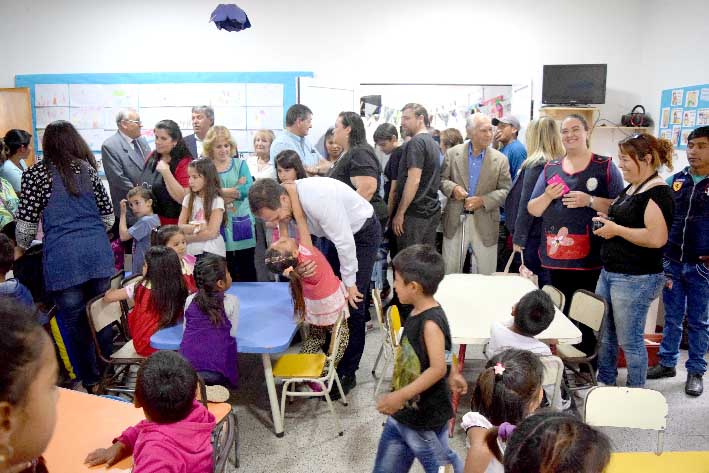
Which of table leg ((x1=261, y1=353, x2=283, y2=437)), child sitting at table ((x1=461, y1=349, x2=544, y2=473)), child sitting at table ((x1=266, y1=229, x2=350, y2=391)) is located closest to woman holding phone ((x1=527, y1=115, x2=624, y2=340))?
child sitting at table ((x1=266, y1=229, x2=350, y2=391))

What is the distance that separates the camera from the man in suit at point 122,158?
4008 millimetres

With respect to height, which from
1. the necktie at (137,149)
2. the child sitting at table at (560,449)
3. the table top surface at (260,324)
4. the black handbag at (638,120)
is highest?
the black handbag at (638,120)

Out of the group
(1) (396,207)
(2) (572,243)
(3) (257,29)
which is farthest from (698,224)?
(3) (257,29)

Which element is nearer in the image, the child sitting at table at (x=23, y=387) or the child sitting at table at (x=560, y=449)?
the child sitting at table at (x=23, y=387)

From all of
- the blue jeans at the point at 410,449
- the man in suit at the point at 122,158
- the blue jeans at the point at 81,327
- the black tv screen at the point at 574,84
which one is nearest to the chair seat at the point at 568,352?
the blue jeans at the point at 410,449

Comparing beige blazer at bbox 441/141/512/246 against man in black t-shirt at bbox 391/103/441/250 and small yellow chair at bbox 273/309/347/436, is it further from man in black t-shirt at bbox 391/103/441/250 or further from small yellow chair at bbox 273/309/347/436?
small yellow chair at bbox 273/309/347/436

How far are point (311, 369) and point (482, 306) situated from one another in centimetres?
98

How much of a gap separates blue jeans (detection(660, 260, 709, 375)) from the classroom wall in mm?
3215

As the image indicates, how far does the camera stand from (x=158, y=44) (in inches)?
242

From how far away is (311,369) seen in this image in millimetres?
2697

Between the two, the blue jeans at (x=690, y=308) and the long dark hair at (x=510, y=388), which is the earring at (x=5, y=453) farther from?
the blue jeans at (x=690, y=308)

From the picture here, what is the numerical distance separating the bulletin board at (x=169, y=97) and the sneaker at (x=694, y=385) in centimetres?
468

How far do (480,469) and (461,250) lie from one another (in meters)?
2.89

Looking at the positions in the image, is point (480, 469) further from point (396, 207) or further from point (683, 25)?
point (683, 25)
